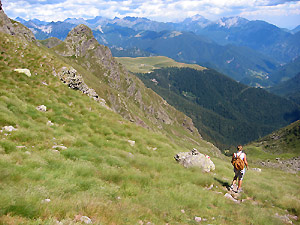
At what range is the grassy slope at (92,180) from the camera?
22.8 ft

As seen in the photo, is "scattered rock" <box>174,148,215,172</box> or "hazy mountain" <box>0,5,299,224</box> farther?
"scattered rock" <box>174,148,215,172</box>

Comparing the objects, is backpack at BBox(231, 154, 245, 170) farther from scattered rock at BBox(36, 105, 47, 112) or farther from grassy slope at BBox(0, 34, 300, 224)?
scattered rock at BBox(36, 105, 47, 112)

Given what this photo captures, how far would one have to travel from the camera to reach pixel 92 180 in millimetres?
9586

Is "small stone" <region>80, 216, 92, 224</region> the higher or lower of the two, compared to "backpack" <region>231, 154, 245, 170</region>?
higher

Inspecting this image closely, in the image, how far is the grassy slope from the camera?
6.95 metres

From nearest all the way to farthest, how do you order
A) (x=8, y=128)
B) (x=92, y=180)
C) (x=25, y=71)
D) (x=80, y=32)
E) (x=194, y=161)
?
1. (x=92, y=180)
2. (x=8, y=128)
3. (x=194, y=161)
4. (x=25, y=71)
5. (x=80, y=32)

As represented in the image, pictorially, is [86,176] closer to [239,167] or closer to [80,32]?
[239,167]

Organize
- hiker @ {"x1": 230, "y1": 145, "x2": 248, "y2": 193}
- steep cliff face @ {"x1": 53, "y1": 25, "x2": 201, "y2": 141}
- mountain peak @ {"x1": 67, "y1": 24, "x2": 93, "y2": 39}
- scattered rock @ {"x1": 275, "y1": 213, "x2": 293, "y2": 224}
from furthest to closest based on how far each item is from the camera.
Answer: mountain peak @ {"x1": 67, "y1": 24, "x2": 93, "y2": 39}
steep cliff face @ {"x1": 53, "y1": 25, "x2": 201, "y2": 141}
hiker @ {"x1": 230, "y1": 145, "x2": 248, "y2": 193}
scattered rock @ {"x1": 275, "y1": 213, "x2": 293, "y2": 224}

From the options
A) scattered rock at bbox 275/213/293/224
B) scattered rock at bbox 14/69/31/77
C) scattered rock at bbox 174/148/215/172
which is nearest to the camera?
scattered rock at bbox 275/213/293/224

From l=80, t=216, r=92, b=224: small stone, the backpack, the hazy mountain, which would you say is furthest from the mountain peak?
l=80, t=216, r=92, b=224: small stone

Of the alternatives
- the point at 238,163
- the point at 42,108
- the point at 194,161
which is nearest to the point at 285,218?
the point at 238,163

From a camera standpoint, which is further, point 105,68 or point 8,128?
point 105,68

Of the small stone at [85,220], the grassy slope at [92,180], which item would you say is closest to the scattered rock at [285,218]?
the grassy slope at [92,180]

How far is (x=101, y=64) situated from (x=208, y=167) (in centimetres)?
16031
